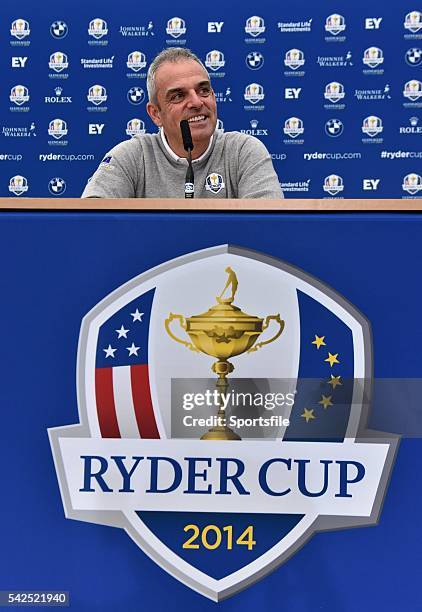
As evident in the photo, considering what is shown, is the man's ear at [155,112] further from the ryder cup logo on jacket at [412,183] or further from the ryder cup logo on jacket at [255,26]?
the ryder cup logo on jacket at [412,183]

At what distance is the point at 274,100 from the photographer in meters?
3.15

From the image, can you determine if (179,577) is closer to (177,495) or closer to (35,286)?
(177,495)

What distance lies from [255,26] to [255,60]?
0.15 m

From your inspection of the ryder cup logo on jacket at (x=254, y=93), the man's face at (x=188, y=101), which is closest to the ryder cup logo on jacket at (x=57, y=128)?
the ryder cup logo on jacket at (x=254, y=93)

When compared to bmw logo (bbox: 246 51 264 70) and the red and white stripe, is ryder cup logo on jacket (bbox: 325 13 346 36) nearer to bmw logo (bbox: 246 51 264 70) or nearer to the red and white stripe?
bmw logo (bbox: 246 51 264 70)

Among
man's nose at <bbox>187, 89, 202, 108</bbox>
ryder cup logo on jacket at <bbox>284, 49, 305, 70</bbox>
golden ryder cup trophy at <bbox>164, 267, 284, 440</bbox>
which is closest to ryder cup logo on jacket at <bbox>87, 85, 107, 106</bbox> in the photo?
ryder cup logo on jacket at <bbox>284, 49, 305, 70</bbox>

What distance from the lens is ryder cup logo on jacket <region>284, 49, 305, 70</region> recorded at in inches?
123

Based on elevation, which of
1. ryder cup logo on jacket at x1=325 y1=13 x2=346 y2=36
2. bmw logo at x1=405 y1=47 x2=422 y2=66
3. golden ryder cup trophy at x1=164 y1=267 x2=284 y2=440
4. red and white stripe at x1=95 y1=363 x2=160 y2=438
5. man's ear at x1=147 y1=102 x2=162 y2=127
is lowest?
red and white stripe at x1=95 y1=363 x2=160 y2=438

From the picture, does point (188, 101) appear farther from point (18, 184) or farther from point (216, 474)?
point (18, 184)

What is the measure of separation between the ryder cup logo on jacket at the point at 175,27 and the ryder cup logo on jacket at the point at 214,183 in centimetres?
153

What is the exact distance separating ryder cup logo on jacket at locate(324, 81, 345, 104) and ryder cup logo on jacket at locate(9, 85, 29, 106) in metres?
1.38

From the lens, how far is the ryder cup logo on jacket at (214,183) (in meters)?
1.91

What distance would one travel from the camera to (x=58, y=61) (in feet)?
10.5

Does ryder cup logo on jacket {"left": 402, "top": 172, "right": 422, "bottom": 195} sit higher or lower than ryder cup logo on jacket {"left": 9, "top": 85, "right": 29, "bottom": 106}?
lower
